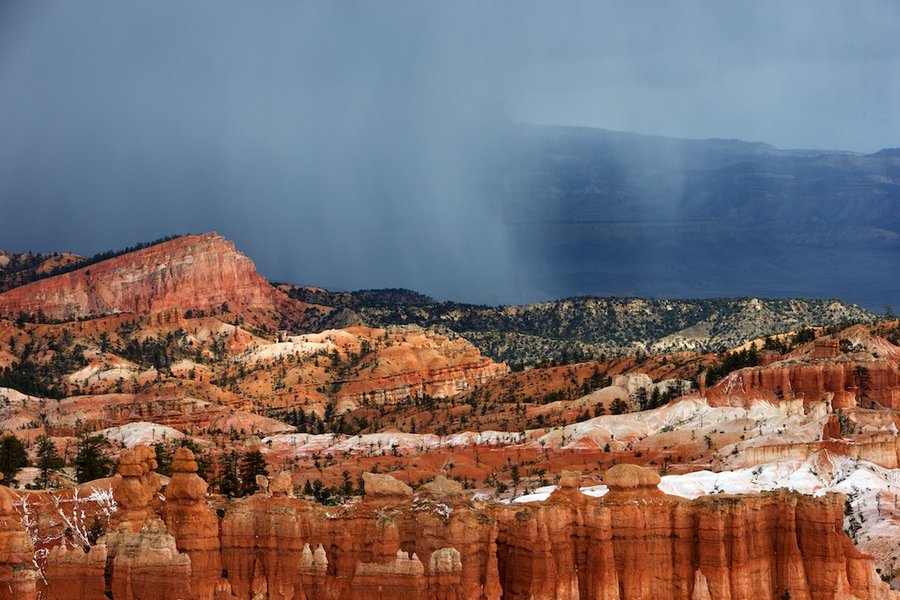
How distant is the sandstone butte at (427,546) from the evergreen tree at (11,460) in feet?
75.7

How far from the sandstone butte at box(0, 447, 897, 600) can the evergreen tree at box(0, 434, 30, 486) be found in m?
23.1

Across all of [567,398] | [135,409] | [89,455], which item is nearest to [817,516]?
[89,455]

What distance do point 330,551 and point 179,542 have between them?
580 centimetres

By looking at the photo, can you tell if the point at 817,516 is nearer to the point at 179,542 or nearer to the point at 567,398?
the point at 179,542

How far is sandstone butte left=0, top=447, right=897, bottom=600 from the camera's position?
195 ft

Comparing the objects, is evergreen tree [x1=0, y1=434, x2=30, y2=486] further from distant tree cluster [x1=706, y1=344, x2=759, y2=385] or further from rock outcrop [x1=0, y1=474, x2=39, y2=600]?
distant tree cluster [x1=706, y1=344, x2=759, y2=385]

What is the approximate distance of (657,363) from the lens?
182 m

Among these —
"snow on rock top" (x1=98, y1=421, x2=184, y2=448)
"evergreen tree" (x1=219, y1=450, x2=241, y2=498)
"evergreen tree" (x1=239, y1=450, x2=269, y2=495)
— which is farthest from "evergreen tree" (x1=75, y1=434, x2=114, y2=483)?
"snow on rock top" (x1=98, y1=421, x2=184, y2=448)

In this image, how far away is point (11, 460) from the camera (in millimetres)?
97125

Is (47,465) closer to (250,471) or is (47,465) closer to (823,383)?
(250,471)

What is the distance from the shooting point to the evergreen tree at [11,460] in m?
87.9

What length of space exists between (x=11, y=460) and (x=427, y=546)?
145 feet

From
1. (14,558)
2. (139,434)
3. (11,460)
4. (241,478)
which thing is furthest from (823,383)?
(14,558)

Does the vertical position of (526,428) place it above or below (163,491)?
above
